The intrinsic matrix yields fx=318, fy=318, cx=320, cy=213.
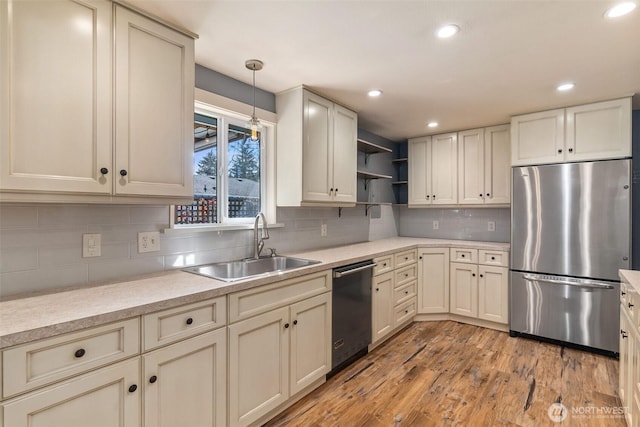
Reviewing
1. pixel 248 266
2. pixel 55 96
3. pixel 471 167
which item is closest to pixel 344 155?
pixel 248 266

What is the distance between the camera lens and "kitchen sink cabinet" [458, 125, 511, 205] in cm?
362

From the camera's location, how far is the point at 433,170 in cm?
411

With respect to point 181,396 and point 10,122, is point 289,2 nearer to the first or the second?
point 10,122

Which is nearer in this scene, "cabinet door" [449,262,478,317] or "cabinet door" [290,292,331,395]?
"cabinet door" [290,292,331,395]

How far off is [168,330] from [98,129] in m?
0.98

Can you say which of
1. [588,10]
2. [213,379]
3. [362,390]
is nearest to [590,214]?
[588,10]

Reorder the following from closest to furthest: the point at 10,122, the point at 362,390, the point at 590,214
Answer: the point at 10,122 < the point at 362,390 < the point at 590,214

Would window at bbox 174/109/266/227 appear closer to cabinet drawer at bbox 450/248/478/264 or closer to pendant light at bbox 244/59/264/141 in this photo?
pendant light at bbox 244/59/264/141

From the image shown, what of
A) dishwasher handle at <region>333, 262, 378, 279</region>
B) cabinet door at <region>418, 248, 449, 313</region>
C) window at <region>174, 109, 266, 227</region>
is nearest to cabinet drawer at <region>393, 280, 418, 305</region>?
cabinet door at <region>418, 248, 449, 313</region>

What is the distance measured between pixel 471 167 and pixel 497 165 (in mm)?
277

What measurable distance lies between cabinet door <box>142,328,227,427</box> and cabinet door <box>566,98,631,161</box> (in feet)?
11.2

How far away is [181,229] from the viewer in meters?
2.08

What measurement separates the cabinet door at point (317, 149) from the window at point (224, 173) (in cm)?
40

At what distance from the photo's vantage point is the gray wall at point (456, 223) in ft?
12.8
